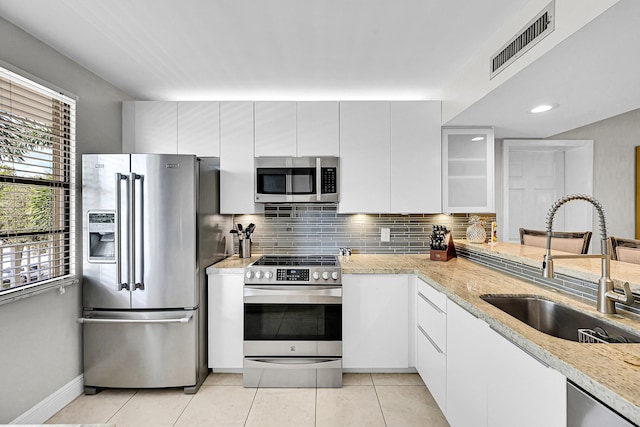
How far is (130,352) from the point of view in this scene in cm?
244

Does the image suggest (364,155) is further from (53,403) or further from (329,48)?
(53,403)

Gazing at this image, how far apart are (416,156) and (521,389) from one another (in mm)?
Result: 2168

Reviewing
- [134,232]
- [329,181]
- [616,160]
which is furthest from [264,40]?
[616,160]

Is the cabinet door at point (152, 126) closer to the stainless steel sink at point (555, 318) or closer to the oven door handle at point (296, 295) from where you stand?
the oven door handle at point (296, 295)

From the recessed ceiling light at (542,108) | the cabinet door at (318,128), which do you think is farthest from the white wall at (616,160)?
the cabinet door at (318,128)

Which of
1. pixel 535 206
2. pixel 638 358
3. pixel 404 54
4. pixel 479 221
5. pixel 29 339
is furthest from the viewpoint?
pixel 535 206

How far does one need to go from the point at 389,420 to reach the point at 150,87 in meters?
3.23

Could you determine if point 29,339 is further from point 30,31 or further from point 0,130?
point 30,31

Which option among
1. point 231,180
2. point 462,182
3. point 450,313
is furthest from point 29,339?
point 462,182

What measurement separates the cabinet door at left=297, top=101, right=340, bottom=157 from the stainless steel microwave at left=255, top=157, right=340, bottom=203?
0.31 ft

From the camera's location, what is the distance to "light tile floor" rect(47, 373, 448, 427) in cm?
213

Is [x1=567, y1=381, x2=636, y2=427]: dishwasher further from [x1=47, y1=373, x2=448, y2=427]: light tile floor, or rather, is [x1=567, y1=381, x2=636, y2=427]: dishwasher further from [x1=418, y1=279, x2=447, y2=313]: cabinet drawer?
[x1=47, y1=373, x2=448, y2=427]: light tile floor

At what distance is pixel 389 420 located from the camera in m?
2.14

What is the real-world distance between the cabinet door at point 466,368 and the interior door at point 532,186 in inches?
84.5
